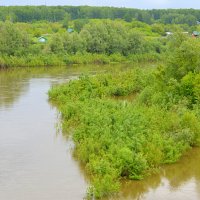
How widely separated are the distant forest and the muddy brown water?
220 ft

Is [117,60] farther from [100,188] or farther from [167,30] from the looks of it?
[100,188]

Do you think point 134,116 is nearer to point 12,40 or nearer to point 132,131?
point 132,131

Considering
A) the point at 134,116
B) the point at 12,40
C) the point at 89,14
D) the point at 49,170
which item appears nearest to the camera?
the point at 49,170

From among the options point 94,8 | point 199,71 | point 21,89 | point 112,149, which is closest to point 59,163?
point 112,149

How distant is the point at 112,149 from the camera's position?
565 inches

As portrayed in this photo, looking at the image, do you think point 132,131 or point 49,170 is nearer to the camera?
point 49,170

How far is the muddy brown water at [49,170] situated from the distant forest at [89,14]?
67.1 meters

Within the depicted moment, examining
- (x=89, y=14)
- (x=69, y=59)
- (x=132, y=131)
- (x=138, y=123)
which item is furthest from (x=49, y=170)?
(x=89, y=14)

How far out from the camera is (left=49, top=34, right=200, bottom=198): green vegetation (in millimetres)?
13719

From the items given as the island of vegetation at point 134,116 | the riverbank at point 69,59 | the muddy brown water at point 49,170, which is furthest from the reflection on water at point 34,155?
the riverbank at point 69,59

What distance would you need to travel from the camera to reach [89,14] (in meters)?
99.8

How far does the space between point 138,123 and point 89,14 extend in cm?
8521

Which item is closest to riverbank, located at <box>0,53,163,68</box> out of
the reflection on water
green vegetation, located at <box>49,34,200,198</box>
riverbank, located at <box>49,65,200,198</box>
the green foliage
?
the green foliage

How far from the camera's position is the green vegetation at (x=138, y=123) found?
45.0ft
